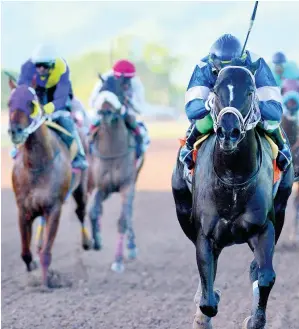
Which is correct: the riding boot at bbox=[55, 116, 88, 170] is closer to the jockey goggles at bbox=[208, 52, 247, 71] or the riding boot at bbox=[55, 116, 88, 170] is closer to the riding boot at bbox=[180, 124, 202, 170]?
the riding boot at bbox=[180, 124, 202, 170]

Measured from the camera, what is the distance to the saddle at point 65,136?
8.66 metres

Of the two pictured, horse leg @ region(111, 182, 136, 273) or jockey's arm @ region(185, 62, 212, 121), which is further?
horse leg @ region(111, 182, 136, 273)

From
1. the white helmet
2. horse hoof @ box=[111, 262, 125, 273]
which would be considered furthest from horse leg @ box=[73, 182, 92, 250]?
the white helmet

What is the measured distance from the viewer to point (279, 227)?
6.36 metres

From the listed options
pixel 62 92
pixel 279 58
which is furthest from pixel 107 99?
pixel 279 58

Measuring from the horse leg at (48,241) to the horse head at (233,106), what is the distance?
3620 mm

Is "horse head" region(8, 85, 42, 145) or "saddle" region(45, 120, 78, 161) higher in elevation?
"horse head" region(8, 85, 42, 145)

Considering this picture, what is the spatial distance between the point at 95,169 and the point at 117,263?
1.28m

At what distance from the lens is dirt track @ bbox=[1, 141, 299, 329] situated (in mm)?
7156

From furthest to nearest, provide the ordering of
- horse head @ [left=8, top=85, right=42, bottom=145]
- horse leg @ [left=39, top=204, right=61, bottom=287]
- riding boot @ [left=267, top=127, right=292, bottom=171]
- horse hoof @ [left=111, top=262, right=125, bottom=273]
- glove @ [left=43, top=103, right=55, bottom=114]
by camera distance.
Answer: horse hoof @ [left=111, top=262, right=125, bottom=273] → glove @ [left=43, top=103, right=55, bottom=114] → horse leg @ [left=39, top=204, right=61, bottom=287] → horse head @ [left=8, top=85, right=42, bottom=145] → riding boot @ [left=267, top=127, right=292, bottom=171]

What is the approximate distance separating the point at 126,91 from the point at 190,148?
15.2ft

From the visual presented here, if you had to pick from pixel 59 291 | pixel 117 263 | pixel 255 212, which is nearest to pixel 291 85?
pixel 117 263

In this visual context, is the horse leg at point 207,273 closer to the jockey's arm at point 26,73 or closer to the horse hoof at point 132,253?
the jockey's arm at point 26,73

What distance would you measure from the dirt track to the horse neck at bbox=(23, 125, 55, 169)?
1.38m
